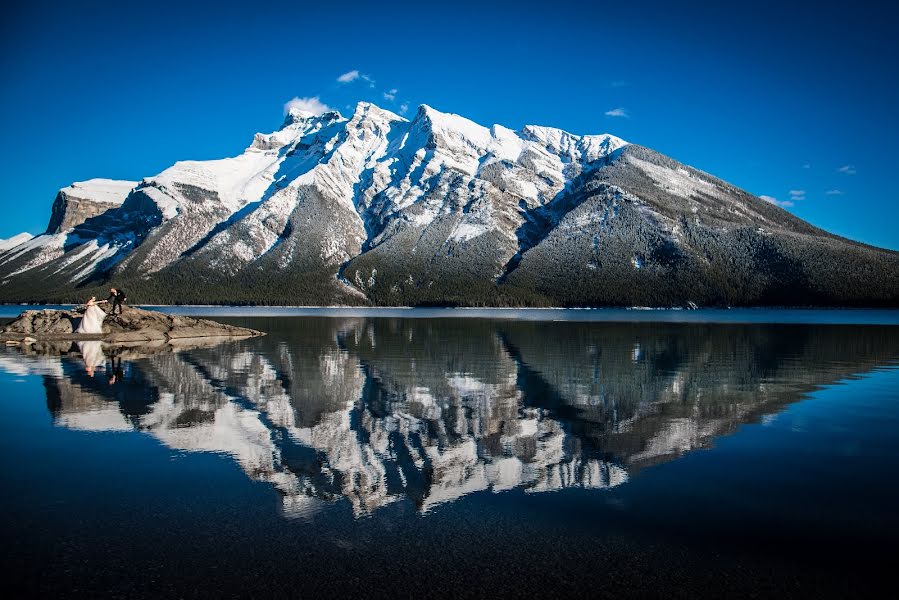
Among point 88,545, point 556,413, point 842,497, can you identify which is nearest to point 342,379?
point 556,413

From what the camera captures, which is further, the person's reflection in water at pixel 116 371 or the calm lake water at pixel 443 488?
the person's reflection in water at pixel 116 371

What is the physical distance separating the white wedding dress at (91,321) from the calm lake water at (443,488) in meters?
32.4

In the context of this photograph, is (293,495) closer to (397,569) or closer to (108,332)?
(397,569)

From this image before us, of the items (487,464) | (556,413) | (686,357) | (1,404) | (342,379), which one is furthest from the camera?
(686,357)

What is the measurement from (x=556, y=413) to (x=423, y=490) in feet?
36.8

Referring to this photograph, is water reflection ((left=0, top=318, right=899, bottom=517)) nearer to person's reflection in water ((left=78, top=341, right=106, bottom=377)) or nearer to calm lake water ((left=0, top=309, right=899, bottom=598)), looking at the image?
calm lake water ((left=0, top=309, right=899, bottom=598))

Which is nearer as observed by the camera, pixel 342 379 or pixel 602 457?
pixel 602 457

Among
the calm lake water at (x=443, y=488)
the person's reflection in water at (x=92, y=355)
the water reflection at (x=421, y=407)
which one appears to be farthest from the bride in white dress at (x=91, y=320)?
the calm lake water at (x=443, y=488)

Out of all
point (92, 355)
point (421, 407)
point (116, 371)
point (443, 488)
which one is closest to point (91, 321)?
point (92, 355)

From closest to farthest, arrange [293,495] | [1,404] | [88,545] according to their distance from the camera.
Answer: [88,545] < [293,495] < [1,404]

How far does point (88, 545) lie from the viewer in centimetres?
1145

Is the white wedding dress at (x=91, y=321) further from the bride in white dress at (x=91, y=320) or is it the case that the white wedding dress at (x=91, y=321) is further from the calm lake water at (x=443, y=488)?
the calm lake water at (x=443, y=488)

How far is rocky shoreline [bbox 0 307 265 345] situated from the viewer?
61.5 m

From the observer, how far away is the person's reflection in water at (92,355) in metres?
38.6
